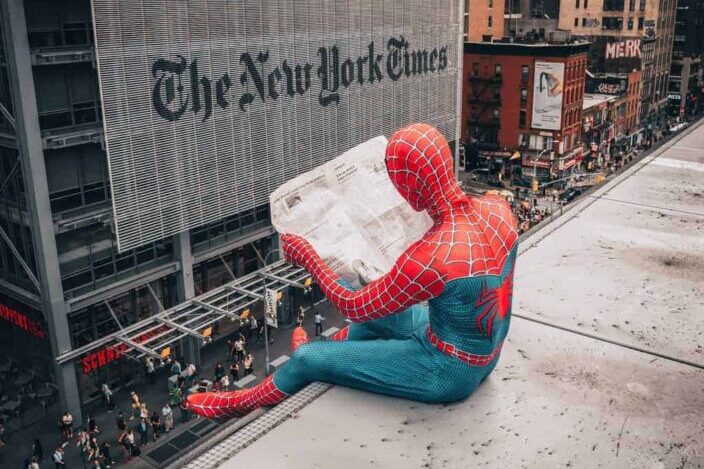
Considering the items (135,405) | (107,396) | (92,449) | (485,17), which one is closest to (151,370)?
(135,405)

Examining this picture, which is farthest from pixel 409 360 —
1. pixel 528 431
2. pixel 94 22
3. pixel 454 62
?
pixel 454 62

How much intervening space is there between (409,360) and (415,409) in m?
0.77

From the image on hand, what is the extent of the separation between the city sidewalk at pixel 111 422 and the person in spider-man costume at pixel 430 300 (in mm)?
19331

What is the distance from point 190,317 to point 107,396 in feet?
18.4

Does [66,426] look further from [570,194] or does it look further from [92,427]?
[570,194]

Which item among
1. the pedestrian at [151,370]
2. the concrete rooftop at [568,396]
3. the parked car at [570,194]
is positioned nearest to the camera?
the concrete rooftop at [568,396]

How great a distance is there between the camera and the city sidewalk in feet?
93.0

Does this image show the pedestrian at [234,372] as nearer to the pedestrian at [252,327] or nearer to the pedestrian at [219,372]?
the pedestrian at [219,372]

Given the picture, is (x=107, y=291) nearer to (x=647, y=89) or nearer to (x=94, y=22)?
(x=94, y=22)

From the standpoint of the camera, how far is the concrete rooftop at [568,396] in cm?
1002

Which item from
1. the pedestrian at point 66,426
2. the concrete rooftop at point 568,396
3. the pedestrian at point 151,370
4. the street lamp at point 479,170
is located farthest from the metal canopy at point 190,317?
the street lamp at point 479,170

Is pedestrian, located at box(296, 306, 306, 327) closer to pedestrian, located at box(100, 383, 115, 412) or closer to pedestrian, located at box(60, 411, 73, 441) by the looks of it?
pedestrian, located at box(100, 383, 115, 412)

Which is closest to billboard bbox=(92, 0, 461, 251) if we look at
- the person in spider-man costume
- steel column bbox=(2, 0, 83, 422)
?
steel column bbox=(2, 0, 83, 422)

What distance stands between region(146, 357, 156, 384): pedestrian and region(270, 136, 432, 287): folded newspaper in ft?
67.1
